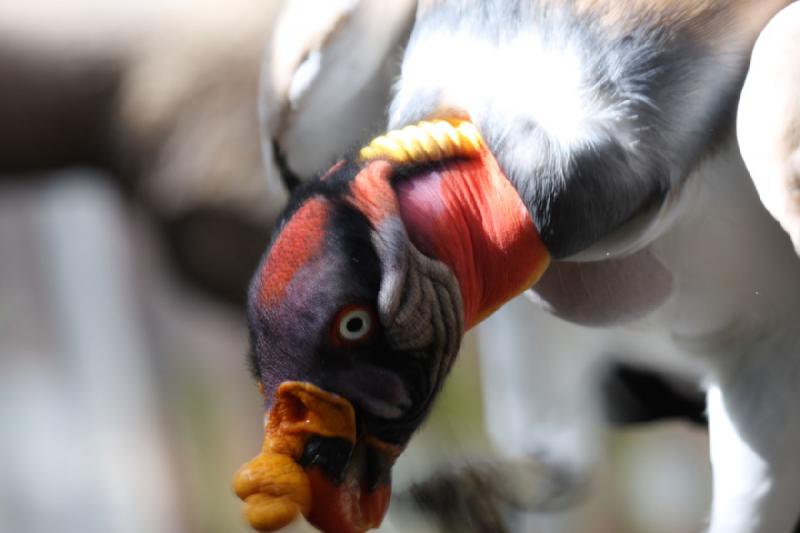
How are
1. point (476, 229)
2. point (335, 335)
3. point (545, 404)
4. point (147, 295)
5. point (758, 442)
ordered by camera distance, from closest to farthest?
1. point (335, 335)
2. point (476, 229)
3. point (758, 442)
4. point (545, 404)
5. point (147, 295)

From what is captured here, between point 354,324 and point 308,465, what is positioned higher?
point 354,324

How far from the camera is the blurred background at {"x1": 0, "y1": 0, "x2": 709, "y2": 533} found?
271 centimetres

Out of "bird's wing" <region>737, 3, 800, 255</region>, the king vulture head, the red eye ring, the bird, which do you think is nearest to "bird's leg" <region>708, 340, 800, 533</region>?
the bird

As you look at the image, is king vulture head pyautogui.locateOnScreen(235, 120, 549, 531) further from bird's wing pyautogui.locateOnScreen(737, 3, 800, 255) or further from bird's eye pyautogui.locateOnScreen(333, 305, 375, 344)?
bird's wing pyautogui.locateOnScreen(737, 3, 800, 255)

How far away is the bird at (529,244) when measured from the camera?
110 cm

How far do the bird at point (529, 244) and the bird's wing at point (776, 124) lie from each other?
0.10 m

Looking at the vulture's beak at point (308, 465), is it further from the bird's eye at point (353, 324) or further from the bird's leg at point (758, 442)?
the bird's leg at point (758, 442)

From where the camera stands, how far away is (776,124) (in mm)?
1165

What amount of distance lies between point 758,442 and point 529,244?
1.40ft

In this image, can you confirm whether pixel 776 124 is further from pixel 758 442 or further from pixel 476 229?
pixel 758 442

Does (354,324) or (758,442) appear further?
(758,442)

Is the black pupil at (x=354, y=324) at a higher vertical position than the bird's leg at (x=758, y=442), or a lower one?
higher

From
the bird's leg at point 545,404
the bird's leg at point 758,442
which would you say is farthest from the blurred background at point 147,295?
the bird's leg at point 758,442

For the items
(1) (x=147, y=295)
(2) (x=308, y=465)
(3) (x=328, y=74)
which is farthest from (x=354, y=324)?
(1) (x=147, y=295)
